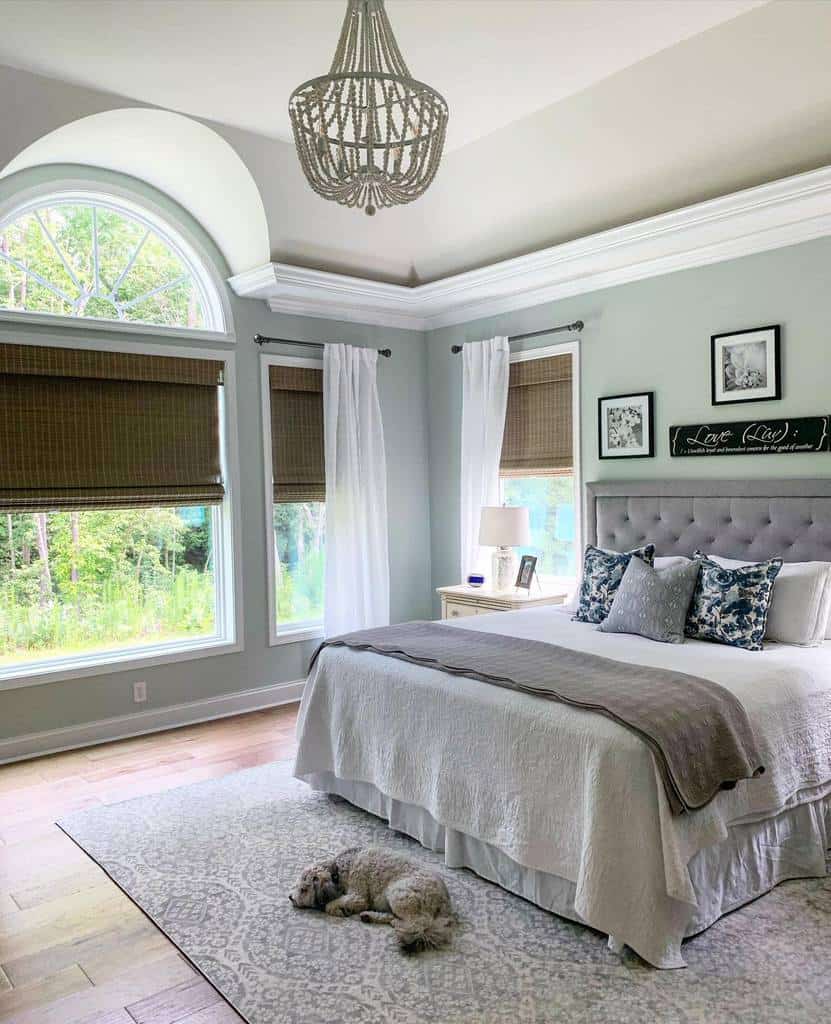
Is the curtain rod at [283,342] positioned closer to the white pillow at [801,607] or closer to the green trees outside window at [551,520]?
the green trees outside window at [551,520]

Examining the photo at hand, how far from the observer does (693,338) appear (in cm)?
429

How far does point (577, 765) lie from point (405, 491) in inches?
139

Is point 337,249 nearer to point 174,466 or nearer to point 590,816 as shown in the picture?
point 174,466

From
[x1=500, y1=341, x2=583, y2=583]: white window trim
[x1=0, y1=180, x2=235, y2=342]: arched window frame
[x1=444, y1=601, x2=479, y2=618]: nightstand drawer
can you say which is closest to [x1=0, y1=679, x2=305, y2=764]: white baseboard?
[x1=444, y1=601, x2=479, y2=618]: nightstand drawer

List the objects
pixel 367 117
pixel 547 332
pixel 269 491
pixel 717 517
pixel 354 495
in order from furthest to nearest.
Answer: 1. pixel 354 495
2. pixel 269 491
3. pixel 547 332
4. pixel 717 517
5. pixel 367 117

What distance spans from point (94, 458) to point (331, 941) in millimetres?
2907

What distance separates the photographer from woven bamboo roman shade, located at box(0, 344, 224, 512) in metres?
4.21

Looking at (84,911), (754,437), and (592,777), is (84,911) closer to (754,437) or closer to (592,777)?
(592,777)

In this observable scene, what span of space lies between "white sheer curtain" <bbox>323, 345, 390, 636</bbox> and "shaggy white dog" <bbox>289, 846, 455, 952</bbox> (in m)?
2.55

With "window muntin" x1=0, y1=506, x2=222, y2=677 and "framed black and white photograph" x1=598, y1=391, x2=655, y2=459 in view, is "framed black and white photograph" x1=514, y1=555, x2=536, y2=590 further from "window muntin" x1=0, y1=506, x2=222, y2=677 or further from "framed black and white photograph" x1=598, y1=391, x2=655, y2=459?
"window muntin" x1=0, y1=506, x2=222, y2=677

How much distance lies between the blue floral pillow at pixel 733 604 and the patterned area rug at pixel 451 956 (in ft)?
3.09

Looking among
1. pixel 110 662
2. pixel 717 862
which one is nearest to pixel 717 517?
pixel 717 862

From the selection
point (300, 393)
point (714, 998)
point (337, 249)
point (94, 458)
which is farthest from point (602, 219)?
point (714, 998)

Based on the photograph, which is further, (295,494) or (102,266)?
(295,494)
